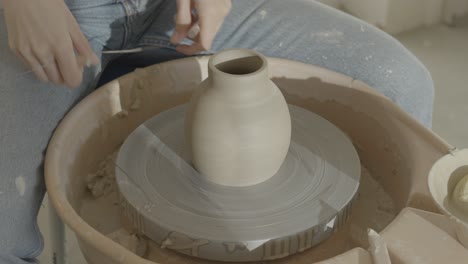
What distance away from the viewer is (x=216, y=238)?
1.03 metres

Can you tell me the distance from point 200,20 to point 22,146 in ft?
1.36

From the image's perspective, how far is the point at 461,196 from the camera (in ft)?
3.24

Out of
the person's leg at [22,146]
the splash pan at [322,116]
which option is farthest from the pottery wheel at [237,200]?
the person's leg at [22,146]

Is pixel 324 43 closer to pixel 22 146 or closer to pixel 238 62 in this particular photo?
pixel 238 62

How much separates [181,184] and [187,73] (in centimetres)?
32

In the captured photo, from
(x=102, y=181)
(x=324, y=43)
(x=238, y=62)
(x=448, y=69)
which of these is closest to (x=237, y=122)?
(x=238, y=62)

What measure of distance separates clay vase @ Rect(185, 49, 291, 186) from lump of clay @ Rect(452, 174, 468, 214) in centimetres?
29

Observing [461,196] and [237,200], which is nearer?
[461,196]

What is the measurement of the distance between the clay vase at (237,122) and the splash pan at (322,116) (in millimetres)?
142

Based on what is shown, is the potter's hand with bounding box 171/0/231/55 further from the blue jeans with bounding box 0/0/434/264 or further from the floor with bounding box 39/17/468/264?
the floor with bounding box 39/17/468/264

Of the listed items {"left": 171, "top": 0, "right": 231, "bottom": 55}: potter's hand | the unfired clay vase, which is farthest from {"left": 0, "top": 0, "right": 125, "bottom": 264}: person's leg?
the unfired clay vase

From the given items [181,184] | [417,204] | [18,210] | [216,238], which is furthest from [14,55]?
[417,204]

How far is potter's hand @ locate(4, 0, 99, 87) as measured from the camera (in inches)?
43.8

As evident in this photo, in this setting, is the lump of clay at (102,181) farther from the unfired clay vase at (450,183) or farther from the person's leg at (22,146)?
the unfired clay vase at (450,183)
